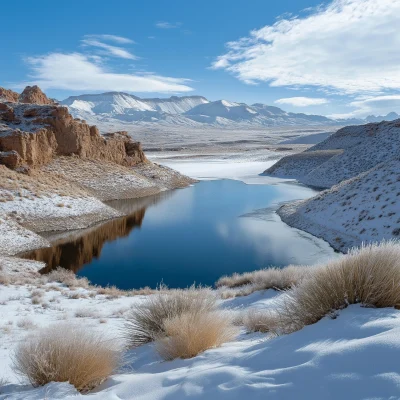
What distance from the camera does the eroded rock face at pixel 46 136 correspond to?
28931 millimetres

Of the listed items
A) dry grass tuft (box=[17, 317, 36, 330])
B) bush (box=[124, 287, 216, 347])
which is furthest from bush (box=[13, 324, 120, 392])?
dry grass tuft (box=[17, 317, 36, 330])

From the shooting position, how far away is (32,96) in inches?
1593

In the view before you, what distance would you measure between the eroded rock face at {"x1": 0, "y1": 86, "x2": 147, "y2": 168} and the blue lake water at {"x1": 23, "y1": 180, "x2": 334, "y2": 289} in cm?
844

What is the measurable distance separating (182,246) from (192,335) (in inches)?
587

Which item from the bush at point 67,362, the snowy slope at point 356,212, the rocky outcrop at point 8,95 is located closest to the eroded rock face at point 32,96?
the rocky outcrop at point 8,95

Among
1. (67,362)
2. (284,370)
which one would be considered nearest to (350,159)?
(284,370)

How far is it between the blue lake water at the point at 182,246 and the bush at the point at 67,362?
7.28 m

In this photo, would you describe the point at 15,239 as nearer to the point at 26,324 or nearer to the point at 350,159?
the point at 26,324

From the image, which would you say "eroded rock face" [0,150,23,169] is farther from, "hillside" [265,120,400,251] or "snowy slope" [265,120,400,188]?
"snowy slope" [265,120,400,188]

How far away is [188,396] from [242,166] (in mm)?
60365

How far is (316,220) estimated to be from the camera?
2186 centimetres

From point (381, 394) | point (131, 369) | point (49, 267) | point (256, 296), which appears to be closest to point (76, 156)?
point (49, 267)

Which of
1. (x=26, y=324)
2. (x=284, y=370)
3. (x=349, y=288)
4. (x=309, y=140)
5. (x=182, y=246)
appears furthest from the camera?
(x=309, y=140)

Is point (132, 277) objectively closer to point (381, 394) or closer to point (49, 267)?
point (49, 267)
